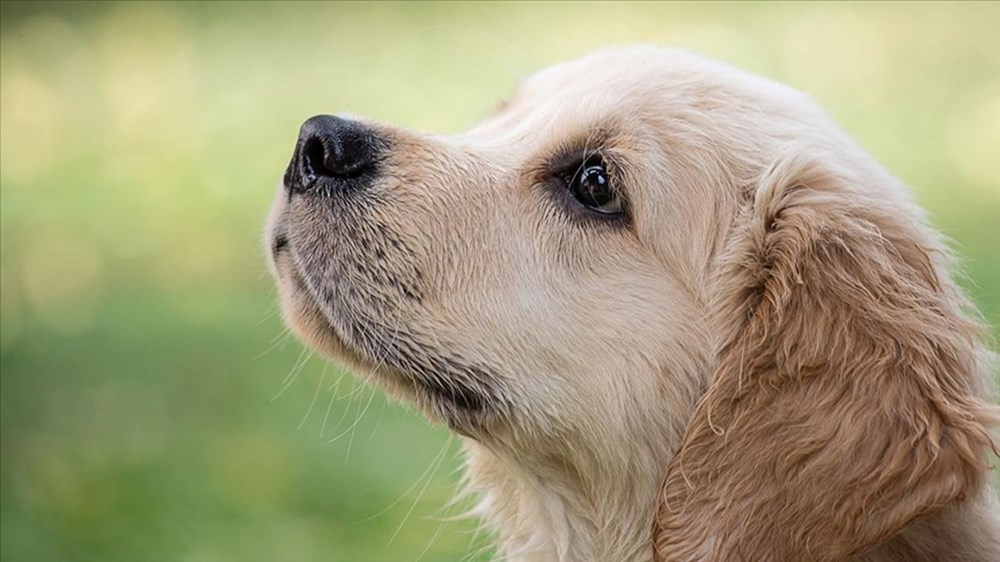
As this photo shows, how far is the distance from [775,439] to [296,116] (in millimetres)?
7795

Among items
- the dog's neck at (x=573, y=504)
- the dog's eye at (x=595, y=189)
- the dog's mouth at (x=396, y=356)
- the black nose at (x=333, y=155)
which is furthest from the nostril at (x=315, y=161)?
the dog's neck at (x=573, y=504)

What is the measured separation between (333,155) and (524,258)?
1.75 feet

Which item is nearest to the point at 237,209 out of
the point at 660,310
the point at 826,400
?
the point at 660,310

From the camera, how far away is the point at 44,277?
8.26 metres

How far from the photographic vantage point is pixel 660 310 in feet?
11.6

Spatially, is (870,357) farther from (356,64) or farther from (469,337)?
(356,64)

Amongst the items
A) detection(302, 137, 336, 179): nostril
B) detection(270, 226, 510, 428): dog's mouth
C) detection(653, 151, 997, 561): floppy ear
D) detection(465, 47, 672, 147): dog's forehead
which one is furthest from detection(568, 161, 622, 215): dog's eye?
detection(302, 137, 336, 179): nostril

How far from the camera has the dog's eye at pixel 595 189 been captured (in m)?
3.64

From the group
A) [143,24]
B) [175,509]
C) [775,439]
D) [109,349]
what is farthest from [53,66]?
[775,439]

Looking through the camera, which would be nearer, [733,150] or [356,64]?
[733,150]

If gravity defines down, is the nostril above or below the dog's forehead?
below

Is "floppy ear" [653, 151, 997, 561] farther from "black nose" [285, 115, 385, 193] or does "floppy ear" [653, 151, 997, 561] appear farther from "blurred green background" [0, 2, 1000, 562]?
"black nose" [285, 115, 385, 193]

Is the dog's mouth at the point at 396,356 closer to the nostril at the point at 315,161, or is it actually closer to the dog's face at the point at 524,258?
the dog's face at the point at 524,258

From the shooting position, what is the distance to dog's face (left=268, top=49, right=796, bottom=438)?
3.52 meters
